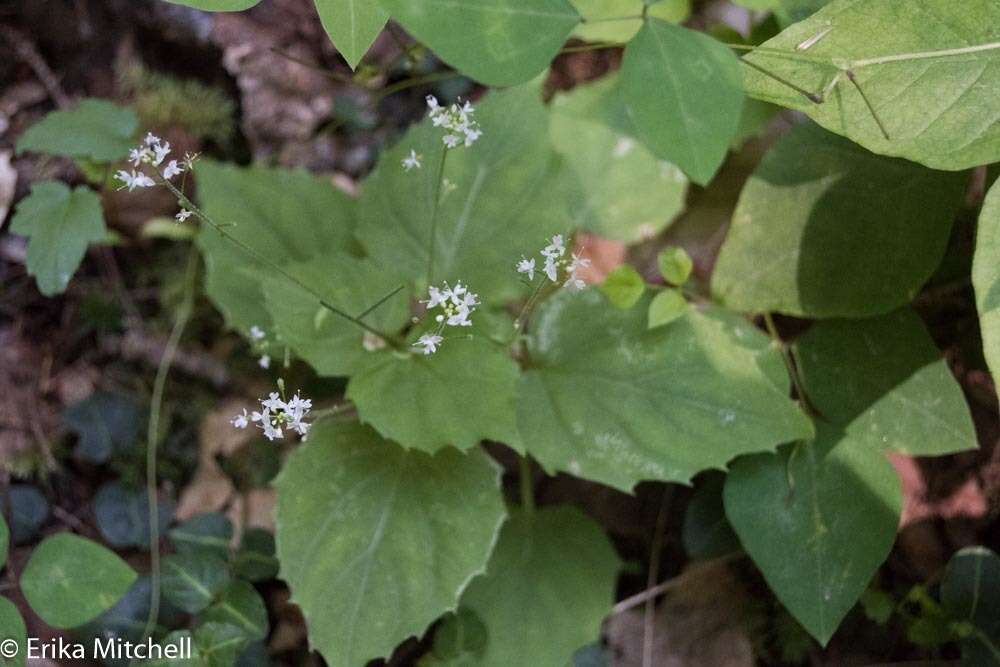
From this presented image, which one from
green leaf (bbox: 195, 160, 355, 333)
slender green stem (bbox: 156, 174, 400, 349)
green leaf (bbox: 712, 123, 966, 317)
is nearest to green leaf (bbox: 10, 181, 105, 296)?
green leaf (bbox: 195, 160, 355, 333)

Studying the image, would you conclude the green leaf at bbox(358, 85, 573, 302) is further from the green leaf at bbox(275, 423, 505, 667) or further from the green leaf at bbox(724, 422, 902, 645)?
the green leaf at bbox(724, 422, 902, 645)

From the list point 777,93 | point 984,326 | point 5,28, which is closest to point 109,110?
point 5,28

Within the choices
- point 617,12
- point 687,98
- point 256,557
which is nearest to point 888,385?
point 687,98

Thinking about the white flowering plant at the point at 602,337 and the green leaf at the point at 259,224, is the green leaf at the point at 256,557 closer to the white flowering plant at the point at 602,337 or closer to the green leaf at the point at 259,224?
the white flowering plant at the point at 602,337

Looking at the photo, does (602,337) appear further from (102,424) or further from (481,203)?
(102,424)

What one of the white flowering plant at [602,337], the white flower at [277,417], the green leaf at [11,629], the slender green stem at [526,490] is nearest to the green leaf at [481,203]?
the white flowering plant at [602,337]

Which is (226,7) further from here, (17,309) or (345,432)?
(17,309)
